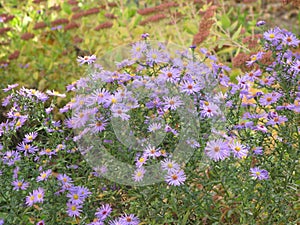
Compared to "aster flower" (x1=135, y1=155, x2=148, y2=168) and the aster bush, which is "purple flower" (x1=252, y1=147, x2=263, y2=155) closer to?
the aster bush

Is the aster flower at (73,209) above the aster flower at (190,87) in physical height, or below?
below

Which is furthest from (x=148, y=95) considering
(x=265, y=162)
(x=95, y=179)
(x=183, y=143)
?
(x=265, y=162)

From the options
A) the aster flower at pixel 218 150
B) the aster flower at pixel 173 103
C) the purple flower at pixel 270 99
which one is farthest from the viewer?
the purple flower at pixel 270 99

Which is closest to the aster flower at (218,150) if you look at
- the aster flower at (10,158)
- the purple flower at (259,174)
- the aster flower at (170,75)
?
the purple flower at (259,174)

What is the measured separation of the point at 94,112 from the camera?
1.79 m

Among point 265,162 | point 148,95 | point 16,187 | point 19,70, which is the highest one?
point 148,95

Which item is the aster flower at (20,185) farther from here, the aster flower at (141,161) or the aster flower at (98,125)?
the aster flower at (141,161)

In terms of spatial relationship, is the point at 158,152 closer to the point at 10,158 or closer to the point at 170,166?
the point at 170,166

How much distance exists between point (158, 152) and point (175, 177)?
0.10 metres

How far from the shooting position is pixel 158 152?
173 cm

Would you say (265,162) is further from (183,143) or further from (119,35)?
(119,35)

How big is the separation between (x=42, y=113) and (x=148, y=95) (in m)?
0.41

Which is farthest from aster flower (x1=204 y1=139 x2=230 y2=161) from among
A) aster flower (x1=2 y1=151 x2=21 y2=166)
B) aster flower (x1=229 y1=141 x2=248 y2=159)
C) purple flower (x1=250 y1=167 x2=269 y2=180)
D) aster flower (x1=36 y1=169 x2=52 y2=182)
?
aster flower (x1=2 y1=151 x2=21 y2=166)

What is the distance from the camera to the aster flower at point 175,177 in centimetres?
168
